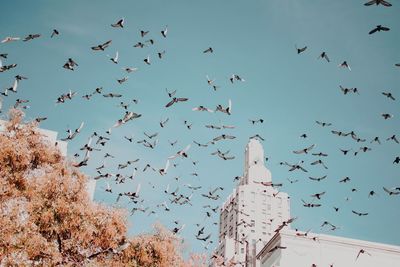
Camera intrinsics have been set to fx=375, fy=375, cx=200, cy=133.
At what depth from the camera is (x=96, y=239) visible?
63.3 feet

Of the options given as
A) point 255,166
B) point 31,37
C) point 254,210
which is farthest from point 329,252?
point 255,166

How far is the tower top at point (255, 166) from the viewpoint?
155587 millimetres

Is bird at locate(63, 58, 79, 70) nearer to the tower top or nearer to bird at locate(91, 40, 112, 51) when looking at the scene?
bird at locate(91, 40, 112, 51)

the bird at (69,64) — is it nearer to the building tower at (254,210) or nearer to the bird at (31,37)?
the bird at (31,37)

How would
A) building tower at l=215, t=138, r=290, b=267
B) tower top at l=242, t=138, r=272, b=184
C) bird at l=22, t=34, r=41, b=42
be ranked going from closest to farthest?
bird at l=22, t=34, r=41, b=42
building tower at l=215, t=138, r=290, b=267
tower top at l=242, t=138, r=272, b=184

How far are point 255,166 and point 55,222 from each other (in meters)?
142

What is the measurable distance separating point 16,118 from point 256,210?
405ft

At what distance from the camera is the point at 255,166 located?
15675 centimetres

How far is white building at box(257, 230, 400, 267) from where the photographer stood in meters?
36.2

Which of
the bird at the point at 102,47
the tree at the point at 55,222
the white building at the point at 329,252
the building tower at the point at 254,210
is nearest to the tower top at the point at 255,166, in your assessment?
the building tower at the point at 254,210

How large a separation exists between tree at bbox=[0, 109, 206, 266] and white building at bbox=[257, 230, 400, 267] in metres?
17.9

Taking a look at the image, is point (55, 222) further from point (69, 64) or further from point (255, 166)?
point (255, 166)

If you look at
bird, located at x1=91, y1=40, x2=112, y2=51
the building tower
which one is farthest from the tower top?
bird, located at x1=91, y1=40, x2=112, y2=51

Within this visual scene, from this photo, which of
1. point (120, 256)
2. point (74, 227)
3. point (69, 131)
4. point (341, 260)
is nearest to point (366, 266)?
point (341, 260)
